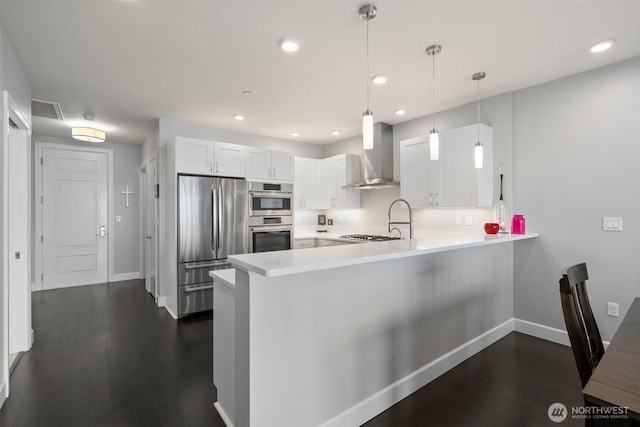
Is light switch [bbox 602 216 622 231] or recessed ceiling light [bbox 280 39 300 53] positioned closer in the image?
recessed ceiling light [bbox 280 39 300 53]

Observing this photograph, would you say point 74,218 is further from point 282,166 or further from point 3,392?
point 3,392

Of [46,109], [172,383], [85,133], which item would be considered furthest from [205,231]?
[46,109]

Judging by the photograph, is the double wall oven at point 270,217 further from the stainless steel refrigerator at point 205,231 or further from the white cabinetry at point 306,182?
the white cabinetry at point 306,182

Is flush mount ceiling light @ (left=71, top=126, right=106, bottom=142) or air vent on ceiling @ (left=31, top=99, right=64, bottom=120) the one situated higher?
air vent on ceiling @ (left=31, top=99, right=64, bottom=120)

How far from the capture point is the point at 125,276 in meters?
5.84

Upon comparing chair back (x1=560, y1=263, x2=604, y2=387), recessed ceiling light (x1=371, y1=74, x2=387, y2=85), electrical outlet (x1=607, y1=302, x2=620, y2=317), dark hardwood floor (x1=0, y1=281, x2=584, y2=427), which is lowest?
dark hardwood floor (x1=0, y1=281, x2=584, y2=427)

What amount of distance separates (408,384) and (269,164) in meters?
3.38

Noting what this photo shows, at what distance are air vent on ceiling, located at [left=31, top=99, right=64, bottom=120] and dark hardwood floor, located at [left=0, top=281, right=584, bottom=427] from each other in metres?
2.57

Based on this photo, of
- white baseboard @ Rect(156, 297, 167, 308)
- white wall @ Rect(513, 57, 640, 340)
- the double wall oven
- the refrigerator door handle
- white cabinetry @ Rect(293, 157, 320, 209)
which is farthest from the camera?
white cabinetry @ Rect(293, 157, 320, 209)

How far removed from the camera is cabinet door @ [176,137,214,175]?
3.80m

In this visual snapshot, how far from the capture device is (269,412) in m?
1.55

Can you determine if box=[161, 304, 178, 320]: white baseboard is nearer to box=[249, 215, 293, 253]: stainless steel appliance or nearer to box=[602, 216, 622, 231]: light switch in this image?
box=[249, 215, 293, 253]: stainless steel appliance

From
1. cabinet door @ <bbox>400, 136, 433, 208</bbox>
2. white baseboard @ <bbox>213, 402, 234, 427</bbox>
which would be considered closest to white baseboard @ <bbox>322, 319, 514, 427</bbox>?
white baseboard @ <bbox>213, 402, 234, 427</bbox>

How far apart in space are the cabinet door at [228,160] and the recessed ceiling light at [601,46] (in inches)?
150
